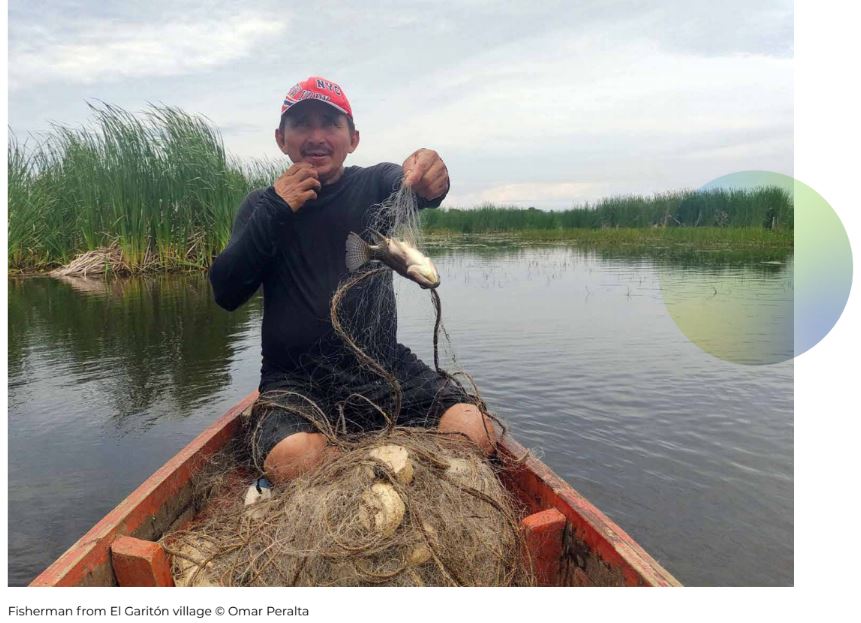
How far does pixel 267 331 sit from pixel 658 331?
6.55 metres

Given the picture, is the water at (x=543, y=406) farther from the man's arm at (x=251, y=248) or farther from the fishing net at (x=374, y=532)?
the man's arm at (x=251, y=248)

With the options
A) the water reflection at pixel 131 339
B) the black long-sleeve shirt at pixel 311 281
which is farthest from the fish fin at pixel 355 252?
the water reflection at pixel 131 339

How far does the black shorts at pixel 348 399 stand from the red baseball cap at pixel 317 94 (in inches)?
49.3

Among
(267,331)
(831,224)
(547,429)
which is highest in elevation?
(831,224)

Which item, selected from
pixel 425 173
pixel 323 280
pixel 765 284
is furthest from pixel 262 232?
pixel 765 284

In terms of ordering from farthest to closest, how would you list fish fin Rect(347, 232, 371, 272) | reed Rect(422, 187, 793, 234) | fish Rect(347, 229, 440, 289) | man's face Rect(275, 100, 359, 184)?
1. reed Rect(422, 187, 793, 234)
2. man's face Rect(275, 100, 359, 184)
3. fish fin Rect(347, 232, 371, 272)
4. fish Rect(347, 229, 440, 289)

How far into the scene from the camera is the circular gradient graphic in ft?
15.0

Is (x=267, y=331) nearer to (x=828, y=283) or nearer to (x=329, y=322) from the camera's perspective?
(x=329, y=322)

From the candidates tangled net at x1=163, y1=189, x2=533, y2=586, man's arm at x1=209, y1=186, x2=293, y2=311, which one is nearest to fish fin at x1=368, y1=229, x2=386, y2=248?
tangled net at x1=163, y1=189, x2=533, y2=586

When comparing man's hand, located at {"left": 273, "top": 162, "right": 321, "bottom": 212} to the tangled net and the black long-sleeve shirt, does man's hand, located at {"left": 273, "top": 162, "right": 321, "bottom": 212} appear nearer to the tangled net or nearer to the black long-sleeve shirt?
the black long-sleeve shirt

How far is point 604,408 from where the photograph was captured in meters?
5.75

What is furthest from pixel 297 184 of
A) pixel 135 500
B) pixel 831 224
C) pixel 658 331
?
pixel 658 331

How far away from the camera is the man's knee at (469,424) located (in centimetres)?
313

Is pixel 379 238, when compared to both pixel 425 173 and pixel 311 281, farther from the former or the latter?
pixel 311 281
